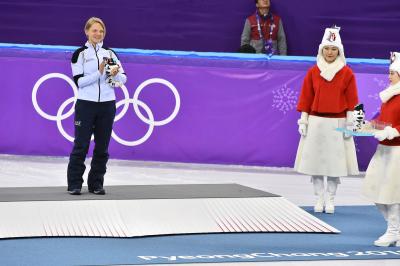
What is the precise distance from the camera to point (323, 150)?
1184cm

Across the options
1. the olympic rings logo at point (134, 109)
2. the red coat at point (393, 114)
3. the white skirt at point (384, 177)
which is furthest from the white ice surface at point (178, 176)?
the red coat at point (393, 114)

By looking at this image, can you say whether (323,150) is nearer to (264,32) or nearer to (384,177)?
(384,177)

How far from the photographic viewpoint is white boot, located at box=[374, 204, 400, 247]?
9797mm

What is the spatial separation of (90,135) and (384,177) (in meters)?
3.14

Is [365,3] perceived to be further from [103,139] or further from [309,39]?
[103,139]

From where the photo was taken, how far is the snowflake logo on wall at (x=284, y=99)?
1486 centimetres

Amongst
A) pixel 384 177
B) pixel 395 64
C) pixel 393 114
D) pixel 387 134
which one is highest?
pixel 395 64

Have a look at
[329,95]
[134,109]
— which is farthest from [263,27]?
[329,95]

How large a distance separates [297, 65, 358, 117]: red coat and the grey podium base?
1.27 m

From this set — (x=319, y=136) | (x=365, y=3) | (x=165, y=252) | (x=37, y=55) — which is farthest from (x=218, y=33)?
(x=165, y=252)

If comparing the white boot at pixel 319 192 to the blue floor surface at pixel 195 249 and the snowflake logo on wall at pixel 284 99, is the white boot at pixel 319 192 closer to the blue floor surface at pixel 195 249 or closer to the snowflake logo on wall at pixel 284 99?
the blue floor surface at pixel 195 249

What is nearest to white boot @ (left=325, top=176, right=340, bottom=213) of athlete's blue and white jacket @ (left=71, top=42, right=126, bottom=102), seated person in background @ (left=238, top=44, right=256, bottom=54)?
athlete's blue and white jacket @ (left=71, top=42, right=126, bottom=102)

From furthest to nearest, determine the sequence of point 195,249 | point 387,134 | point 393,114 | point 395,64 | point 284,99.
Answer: point 284,99
point 395,64
point 393,114
point 387,134
point 195,249

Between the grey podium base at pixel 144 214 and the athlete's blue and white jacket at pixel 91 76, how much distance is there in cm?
104
